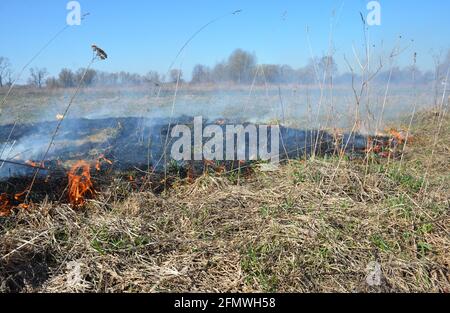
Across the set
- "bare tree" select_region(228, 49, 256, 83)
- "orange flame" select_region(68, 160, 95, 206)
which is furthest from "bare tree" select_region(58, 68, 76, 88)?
"orange flame" select_region(68, 160, 95, 206)

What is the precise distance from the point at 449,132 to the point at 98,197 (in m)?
6.65

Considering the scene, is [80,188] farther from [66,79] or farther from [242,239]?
[66,79]

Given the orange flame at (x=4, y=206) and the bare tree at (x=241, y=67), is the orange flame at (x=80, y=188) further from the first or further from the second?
the bare tree at (x=241, y=67)

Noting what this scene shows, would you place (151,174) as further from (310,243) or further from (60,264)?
(310,243)

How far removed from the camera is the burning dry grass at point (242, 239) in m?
2.33

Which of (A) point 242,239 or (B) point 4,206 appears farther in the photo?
(B) point 4,206

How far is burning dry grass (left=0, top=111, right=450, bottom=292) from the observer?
91.8 inches

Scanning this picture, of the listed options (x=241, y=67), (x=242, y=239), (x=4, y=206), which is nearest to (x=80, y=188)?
(x=4, y=206)

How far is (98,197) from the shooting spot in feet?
11.4

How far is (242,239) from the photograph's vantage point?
9.17ft

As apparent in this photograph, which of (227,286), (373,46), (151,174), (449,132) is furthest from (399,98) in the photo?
(227,286)

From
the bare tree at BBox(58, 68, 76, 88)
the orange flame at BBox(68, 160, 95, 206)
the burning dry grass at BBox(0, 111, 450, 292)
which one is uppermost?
the bare tree at BBox(58, 68, 76, 88)

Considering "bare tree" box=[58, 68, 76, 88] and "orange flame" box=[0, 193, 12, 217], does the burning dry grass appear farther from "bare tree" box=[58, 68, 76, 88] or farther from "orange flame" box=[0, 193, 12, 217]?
"bare tree" box=[58, 68, 76, 88]
